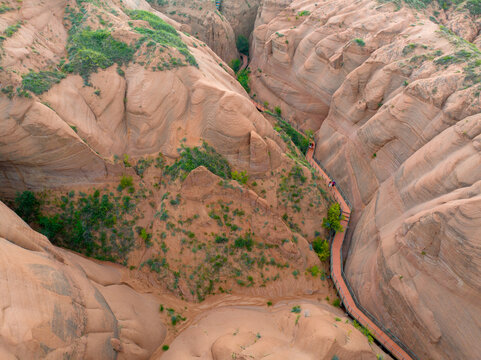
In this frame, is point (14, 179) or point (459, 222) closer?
point (459, 222)

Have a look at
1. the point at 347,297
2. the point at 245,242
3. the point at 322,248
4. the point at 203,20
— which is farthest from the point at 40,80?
the point at 203,20

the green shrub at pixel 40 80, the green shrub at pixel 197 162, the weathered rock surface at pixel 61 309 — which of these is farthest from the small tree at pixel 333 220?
the green shrub at pixel 40 80

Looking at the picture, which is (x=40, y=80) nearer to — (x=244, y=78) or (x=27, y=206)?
(x=27, y=206)

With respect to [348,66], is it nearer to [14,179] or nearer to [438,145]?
[438,145]

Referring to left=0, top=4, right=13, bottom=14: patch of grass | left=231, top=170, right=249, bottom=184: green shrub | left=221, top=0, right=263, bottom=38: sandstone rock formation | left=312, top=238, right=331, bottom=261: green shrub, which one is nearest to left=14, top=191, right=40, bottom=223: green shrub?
left=231, top=170, right=249, bottom=184: green shrub

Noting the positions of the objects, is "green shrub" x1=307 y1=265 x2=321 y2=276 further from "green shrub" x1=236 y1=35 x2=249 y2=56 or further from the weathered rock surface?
"green shrub" x1=236 y1=35 x2=249 y2=56

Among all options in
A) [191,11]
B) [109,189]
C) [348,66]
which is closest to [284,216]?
[109,189]
